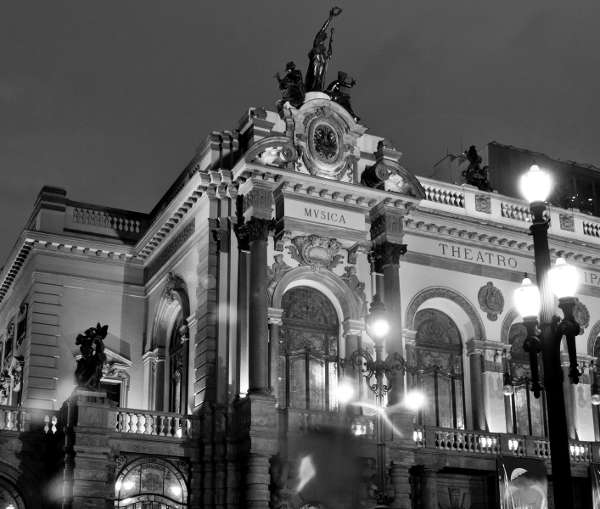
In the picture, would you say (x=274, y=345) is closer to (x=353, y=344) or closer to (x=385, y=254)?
(x=353, y=344)

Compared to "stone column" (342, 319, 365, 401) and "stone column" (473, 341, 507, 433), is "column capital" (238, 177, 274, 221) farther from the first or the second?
"stone column" (473, 341, 507, 433)

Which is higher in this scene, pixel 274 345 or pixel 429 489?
pixel 274 345

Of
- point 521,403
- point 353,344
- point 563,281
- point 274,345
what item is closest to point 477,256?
point 521,403

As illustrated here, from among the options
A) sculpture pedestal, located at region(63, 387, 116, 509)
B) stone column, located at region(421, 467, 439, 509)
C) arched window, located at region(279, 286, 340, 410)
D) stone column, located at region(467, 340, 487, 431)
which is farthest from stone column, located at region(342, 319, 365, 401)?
sculpture pedestal, located at region(63, 387, 116, 509)

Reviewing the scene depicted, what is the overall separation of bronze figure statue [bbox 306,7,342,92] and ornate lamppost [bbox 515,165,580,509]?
16111mm

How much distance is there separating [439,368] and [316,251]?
5.42 meters

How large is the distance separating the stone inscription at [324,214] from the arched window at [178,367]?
4.72 meters

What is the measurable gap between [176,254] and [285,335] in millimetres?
4645

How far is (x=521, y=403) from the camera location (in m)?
30.8

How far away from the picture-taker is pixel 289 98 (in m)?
29.2

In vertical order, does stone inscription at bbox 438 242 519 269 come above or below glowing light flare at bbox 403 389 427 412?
above

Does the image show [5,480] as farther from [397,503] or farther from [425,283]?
[425,283]

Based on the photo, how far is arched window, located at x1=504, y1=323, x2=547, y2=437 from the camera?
3038cm

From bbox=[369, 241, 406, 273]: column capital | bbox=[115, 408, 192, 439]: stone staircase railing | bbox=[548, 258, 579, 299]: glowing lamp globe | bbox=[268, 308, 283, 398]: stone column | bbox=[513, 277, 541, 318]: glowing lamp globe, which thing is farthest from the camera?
bbox=[369, 241, 406, 273]: column capital
